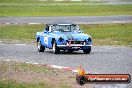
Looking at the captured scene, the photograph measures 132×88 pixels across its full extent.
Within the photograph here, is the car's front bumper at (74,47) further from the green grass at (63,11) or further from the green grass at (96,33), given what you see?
the green grass at (63,11)

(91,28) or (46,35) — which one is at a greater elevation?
(46,35)

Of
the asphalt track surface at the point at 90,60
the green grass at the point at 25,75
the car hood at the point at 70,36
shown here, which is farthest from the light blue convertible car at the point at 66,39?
the green grass at the point at 25,75

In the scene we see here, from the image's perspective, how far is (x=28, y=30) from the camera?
39.7 meters

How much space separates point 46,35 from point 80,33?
4.62 feet

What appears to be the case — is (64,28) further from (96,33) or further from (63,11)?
(63,11)

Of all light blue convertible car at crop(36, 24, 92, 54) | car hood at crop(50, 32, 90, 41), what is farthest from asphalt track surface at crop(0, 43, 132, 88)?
car hood at crop(50, 32, 90, 41)

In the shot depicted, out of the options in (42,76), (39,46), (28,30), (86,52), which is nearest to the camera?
(42,76)

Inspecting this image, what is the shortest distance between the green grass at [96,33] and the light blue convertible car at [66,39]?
232 inches

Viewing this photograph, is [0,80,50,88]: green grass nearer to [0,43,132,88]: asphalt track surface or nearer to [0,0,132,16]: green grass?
[0,43,132,88]: asphalt track surface

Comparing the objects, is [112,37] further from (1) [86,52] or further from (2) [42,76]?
(2) [42,76]

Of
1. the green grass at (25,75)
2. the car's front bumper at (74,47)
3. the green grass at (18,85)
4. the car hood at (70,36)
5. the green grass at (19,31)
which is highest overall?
the green grass at (18,85)

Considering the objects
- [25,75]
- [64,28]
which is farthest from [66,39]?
[25,75]

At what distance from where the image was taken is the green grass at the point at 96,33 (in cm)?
3150

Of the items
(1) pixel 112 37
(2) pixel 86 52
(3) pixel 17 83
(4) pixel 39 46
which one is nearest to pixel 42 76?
(3) pixel 17 83
